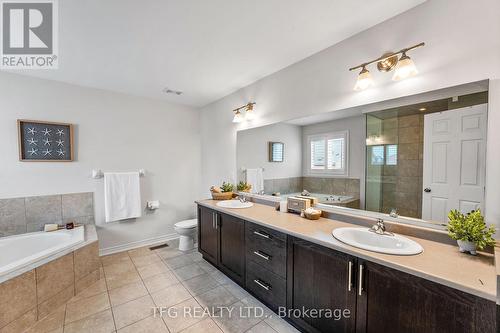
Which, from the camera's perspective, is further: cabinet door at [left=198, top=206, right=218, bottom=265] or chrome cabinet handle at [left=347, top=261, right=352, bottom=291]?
cabinet door at [left=198, top=206, right=218, bottom=265]

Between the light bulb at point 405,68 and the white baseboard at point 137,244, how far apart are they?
3843 millimetres

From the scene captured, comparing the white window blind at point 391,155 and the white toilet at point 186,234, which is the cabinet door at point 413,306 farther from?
the white toilet at point 186,234

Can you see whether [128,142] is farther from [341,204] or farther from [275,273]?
[341,204]

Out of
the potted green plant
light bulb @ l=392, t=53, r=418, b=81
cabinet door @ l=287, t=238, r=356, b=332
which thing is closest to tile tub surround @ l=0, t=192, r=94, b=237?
cabinet door @ l=287, t=238, r=356, b=332

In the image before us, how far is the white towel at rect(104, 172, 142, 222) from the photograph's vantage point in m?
3.05

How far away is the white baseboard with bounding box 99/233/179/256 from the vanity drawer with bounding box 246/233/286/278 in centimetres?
220

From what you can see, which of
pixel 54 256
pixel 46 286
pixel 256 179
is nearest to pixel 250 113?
pixel 256 179

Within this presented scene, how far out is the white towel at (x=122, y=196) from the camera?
3.05 meters

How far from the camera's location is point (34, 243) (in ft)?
7.96

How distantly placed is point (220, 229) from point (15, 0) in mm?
2488

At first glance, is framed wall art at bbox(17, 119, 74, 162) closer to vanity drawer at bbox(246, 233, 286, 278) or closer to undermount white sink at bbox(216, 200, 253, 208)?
undermount white sink at bbox(216, 200, 253, 208)

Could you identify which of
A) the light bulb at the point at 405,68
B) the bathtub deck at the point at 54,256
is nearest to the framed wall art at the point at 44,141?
the bathtub deck at the point at 54,256

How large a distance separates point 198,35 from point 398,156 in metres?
1.94

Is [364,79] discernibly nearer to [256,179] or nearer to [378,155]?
[378,155]
